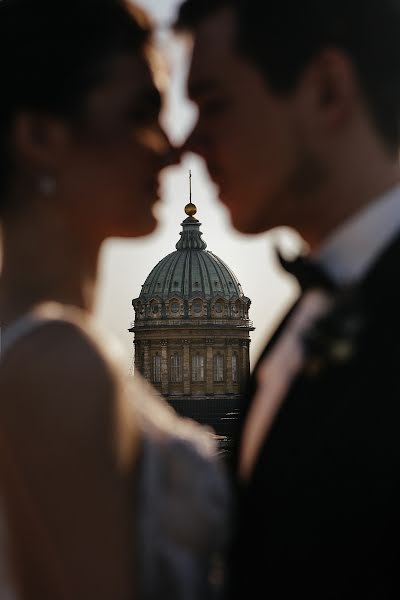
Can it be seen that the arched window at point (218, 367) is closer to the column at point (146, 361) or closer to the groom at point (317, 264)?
the column at point (146, 361)

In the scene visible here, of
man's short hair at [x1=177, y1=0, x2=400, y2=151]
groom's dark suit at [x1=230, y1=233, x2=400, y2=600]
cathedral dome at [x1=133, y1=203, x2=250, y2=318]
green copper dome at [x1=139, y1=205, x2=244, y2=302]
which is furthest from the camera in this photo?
green copper dome at [x1=139, y1=205, x2=244, y2=302]

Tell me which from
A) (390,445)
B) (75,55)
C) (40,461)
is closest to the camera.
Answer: (390,445)

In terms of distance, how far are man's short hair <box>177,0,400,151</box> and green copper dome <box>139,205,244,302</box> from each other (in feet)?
223

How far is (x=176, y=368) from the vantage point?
68.5 m

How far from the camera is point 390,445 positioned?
80.2 inches

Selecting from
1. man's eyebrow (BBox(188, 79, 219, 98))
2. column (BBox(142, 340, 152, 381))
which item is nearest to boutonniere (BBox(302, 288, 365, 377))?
man's eyebrow (BBox(188, 79, 219, 98))

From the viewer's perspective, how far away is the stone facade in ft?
223

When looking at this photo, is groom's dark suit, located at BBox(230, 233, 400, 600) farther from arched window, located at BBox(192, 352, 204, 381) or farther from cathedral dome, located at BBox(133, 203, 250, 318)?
cathedral dome, located at BBox(133, 203, 250, 318)

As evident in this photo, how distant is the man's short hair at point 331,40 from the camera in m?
2.26

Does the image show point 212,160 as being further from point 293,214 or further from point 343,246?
point 343,246

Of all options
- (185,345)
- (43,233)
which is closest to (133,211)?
(43,233)

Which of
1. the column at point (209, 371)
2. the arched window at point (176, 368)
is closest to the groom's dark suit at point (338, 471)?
the column at point (209, 371)

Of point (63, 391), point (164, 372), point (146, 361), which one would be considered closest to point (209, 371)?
point (164, 372)

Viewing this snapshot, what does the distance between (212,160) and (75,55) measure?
0.34 metres
